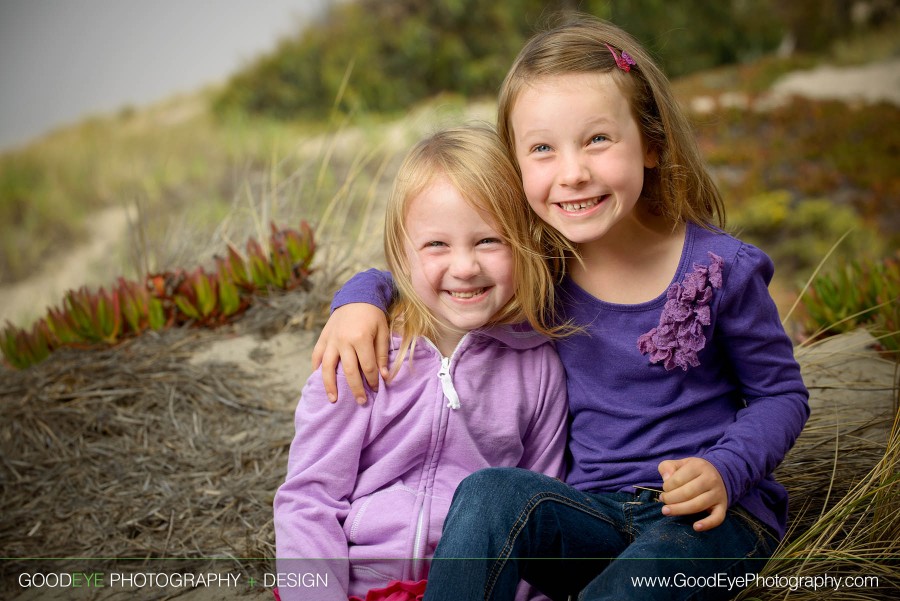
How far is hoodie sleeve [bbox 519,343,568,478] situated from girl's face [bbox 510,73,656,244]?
41cm

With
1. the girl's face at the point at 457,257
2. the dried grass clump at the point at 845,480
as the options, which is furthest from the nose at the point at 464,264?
the dried grass clump at the point at 845,480

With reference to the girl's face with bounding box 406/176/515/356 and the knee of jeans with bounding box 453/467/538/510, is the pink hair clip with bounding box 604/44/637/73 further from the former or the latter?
the knee of jeans with bounding box 453/467/538/510

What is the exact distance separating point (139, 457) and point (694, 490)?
223 centimetres

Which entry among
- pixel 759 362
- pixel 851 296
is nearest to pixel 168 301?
pixel 759 362

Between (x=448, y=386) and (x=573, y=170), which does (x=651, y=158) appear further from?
(x=448, y=386)

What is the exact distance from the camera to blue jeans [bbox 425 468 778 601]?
171 centimetres

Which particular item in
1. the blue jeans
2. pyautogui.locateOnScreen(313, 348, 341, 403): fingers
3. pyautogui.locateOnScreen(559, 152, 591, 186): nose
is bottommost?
the blue jeans

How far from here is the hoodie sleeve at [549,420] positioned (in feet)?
7.12

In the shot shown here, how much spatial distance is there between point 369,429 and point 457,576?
1.74 ft

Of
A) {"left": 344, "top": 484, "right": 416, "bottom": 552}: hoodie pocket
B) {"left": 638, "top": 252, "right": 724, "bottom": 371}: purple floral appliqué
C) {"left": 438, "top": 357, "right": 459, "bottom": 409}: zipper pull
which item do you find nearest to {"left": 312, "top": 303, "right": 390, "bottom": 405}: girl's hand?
{"left": 438, "top": 357, "right": 459, "bottom": 409}: zipper pull

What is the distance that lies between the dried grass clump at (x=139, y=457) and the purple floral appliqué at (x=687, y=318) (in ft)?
4.60

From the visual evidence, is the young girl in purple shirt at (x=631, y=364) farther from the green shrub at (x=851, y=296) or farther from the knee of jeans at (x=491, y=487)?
the green shrub at (x=851, y=296)

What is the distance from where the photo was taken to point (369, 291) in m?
2.29

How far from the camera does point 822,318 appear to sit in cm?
359
